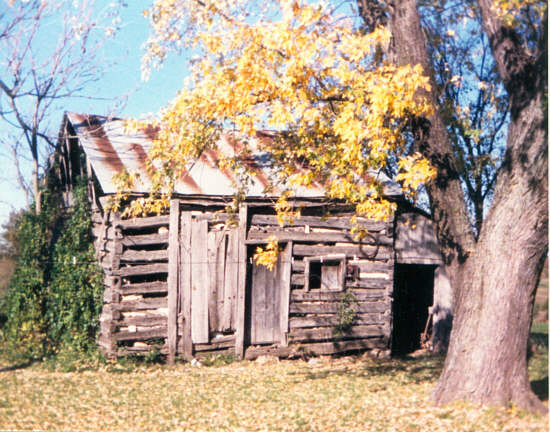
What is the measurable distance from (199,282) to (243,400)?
3.43m

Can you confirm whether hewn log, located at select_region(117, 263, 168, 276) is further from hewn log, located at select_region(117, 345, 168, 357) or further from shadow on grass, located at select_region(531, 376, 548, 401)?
shadow on grass, located at select_region(531, 376, 548, 401)

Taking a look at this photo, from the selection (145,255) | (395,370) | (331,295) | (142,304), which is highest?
(145,255)

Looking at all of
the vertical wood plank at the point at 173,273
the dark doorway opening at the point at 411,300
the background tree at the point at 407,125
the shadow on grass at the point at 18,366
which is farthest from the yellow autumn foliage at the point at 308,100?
the dark doorway opening at the point at 411,300

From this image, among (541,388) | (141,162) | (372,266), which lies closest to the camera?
(541,388)

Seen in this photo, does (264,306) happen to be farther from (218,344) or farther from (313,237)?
(313,237)

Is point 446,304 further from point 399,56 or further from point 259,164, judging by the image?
point 399,56

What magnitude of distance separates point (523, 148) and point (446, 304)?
28.1 ft

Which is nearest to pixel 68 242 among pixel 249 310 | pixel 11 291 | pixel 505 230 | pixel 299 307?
pixel 11 291

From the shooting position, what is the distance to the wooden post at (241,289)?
11.9m

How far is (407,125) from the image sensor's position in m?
8.51

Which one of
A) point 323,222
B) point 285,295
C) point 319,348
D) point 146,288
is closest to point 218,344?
point 285,295

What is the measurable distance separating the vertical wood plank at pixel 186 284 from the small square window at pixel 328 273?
2.75 metres

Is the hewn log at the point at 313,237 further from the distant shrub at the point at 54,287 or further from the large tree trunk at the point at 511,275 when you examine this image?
the large tree trunk at the point at 511,275

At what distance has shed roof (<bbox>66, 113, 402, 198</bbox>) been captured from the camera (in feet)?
37.9
